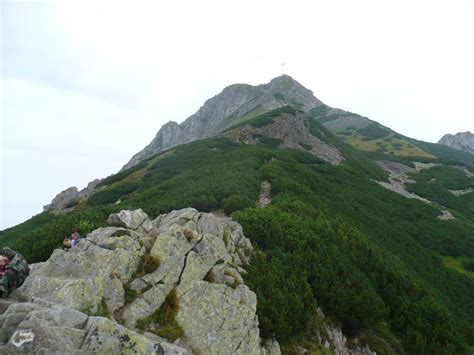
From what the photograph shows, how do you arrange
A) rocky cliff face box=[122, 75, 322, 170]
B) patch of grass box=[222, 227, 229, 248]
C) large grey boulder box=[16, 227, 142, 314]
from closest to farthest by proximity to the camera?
large grey boulder box=[16, 227, 142, 314] < patch of grass box=[222, 227, 229, 248] < rocky cliff face box=[122, 75, 322, 170]

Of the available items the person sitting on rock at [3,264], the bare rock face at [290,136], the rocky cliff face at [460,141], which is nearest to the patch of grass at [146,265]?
the person sitting on rock at [3,264]

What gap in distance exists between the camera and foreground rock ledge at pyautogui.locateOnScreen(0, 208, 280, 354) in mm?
7992

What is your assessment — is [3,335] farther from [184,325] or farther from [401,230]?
[401,230]

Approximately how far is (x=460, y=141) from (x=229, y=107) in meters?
116

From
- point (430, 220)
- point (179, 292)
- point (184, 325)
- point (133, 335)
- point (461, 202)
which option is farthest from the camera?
point (461, 202)

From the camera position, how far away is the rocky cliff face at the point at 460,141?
160 metres

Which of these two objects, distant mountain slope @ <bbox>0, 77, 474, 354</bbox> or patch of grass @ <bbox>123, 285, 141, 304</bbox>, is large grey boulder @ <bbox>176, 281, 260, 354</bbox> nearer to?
distant mountain slope @ <bbox>0, 77, 474, 354</bbox>

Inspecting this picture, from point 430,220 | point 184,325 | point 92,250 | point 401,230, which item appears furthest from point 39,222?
point 430,220

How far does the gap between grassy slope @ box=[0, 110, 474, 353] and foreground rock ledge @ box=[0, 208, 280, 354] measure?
1.92 metres

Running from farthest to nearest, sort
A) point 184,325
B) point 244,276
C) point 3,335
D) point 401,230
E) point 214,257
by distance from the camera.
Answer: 1. point 401,230
2. point 244,276
3. point 214,257
4. point 184,325
5. point 3,335

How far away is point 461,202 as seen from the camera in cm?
5606

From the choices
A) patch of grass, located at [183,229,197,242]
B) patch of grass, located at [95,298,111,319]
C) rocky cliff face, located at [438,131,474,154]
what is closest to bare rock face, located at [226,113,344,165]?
patch of grass, located at [183,229,197,242]

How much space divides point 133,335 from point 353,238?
716 inches

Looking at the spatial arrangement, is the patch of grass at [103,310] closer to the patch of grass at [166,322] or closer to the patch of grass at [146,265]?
the patch of grass at [166,322]
